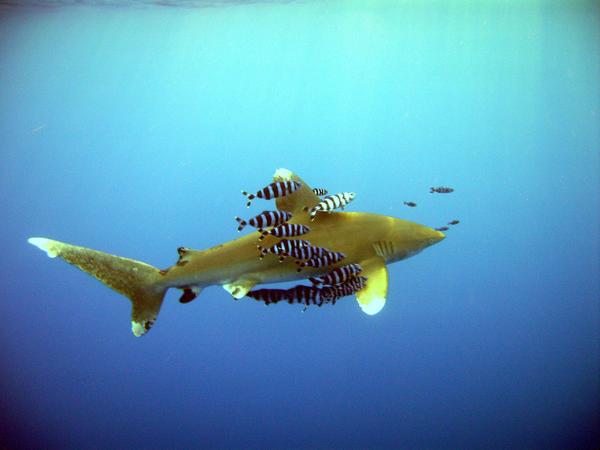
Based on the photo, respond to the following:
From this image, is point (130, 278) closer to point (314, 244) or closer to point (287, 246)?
point (287, 246)

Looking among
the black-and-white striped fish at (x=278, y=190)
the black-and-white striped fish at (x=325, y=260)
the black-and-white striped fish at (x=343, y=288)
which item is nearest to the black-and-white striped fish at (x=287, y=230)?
the black-and-white striped fish at (x=325, y=260)

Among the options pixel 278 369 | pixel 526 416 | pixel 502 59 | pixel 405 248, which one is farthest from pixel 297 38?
pixel 526 416

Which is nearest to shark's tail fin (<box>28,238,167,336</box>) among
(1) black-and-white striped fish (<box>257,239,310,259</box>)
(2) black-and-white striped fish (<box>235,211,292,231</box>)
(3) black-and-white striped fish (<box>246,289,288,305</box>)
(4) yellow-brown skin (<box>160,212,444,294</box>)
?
(4) yellow-brown skin (<box>160,212,444,294</box>)

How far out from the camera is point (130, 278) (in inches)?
152

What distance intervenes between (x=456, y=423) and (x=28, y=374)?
1655 centimetres

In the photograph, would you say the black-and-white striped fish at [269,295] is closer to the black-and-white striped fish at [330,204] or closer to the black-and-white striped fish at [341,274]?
the black-and-white striped fish at [341,274]

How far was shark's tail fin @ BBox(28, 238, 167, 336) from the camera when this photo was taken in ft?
12.0

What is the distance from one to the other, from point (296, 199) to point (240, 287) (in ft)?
3.58

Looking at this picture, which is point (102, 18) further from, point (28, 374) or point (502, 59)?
point (502, 59)

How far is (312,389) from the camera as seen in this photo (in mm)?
15172

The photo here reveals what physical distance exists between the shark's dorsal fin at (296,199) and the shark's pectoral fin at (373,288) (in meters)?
0.84

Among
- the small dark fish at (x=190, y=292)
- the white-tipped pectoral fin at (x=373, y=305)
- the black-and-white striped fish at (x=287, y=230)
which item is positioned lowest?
the white-tipped pectoral fin at (x=373, y=305)

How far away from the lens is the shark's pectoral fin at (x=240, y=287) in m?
3.69

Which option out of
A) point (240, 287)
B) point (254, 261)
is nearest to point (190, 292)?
point (240, 287)
